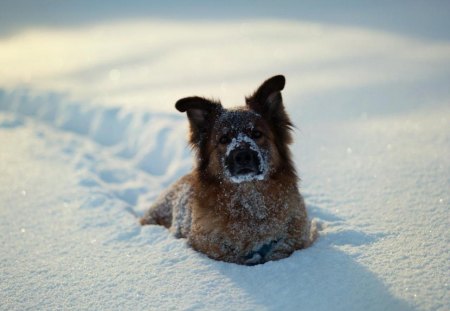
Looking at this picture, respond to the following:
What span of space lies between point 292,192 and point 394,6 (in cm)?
1264

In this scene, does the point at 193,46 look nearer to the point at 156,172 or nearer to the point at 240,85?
the point at 240,85

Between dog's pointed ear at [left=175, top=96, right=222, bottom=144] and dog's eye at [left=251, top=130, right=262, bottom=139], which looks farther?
dog's pointed ear at [left=175, top=96, right=222, bottom=144]

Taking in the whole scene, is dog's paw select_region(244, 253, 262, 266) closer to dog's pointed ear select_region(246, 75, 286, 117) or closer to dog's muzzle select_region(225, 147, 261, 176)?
dog's muzzle select_region(225, 147, 261, 176)

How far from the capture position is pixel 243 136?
4.49 metres

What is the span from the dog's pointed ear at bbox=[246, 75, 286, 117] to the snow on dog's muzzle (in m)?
0.56

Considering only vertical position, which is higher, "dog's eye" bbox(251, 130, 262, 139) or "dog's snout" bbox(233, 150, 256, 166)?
"dog's eye" bbox(251, 130, 262, 139)

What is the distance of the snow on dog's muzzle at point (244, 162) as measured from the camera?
422 cm

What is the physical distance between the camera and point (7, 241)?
15.8 ft

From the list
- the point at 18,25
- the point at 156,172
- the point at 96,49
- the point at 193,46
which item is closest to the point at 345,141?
the point at 156,172

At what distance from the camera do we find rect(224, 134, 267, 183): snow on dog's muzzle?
422 centimetres

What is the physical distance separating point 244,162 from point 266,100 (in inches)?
36.7

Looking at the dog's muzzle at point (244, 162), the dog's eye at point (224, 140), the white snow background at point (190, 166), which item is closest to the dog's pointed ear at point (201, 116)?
the dog's eye at point (224, 140)

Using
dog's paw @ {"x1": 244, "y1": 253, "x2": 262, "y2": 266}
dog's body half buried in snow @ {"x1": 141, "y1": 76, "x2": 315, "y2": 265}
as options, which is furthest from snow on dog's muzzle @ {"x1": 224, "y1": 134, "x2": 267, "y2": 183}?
dog's paw @ {"x1": 244, "y1": 253, "x2": 262, "y2": 266}

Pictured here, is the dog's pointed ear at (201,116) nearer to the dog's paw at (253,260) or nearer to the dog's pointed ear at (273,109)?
the dog's pointed ear at (273,109)
